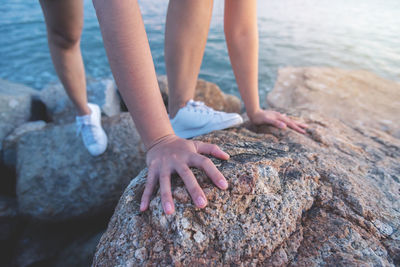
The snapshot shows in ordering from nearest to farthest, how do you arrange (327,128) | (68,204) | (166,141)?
(166,141), (327,128), (68,204)

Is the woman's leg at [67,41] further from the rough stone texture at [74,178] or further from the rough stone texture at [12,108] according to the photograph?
the rough stone texture at [12,108]

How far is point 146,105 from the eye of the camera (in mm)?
1147

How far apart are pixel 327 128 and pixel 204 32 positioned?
122 cm

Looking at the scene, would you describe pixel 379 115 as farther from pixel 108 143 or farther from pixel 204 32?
pixel 108 143

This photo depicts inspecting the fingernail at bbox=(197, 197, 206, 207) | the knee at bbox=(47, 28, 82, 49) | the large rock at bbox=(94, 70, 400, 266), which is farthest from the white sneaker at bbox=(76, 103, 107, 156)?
the fingernail at bbox=(197, 197, 206, 207)

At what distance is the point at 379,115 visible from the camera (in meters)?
3.31

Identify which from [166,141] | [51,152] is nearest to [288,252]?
[166,141]

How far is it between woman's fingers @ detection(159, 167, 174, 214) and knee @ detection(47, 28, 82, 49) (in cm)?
163

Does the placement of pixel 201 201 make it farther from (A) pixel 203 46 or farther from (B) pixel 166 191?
(A) pixel 203 46

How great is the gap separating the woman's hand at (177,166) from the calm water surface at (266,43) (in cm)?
389

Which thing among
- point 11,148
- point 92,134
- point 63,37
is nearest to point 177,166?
point 92,134

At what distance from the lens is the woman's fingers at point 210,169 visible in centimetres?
99

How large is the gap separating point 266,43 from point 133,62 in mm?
6280

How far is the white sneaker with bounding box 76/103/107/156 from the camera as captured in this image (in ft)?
6.93
